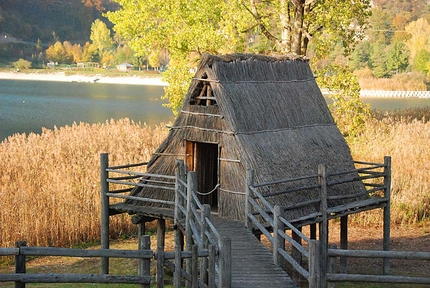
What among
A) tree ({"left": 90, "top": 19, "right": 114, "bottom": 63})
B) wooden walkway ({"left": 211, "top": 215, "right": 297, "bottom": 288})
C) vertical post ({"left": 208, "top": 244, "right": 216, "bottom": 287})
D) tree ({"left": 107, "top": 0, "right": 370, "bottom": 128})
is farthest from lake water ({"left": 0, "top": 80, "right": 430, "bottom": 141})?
tree ({"left": 90, "top": 19, "right": 114, "bottom": 63})

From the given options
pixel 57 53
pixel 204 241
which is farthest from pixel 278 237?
pixel 57 53

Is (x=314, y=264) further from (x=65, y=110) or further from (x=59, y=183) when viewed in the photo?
(x=65, y=110)

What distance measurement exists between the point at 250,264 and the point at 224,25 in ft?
45.5

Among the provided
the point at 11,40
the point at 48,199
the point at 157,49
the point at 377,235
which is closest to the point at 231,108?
the point at 48,199

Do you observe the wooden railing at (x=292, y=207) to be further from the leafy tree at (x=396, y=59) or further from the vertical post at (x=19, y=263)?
the leafy tree at (x=396, y=59)

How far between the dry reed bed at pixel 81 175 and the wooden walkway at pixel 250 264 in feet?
21.9

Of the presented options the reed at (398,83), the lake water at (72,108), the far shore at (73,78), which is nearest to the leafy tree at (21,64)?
the far shore at (73,78)

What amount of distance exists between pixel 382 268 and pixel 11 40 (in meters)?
137

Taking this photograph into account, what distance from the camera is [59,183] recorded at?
21.2 m

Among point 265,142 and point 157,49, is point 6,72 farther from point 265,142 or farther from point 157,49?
point 265,142

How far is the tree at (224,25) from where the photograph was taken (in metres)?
24.1

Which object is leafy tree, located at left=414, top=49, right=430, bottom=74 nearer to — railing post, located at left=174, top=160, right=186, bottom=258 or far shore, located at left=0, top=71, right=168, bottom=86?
far shore, located at left=0, top=71, right=168, bottom=86

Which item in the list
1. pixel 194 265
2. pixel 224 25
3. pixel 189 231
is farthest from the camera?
pixel 224 25

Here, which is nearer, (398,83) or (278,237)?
(278,237)
